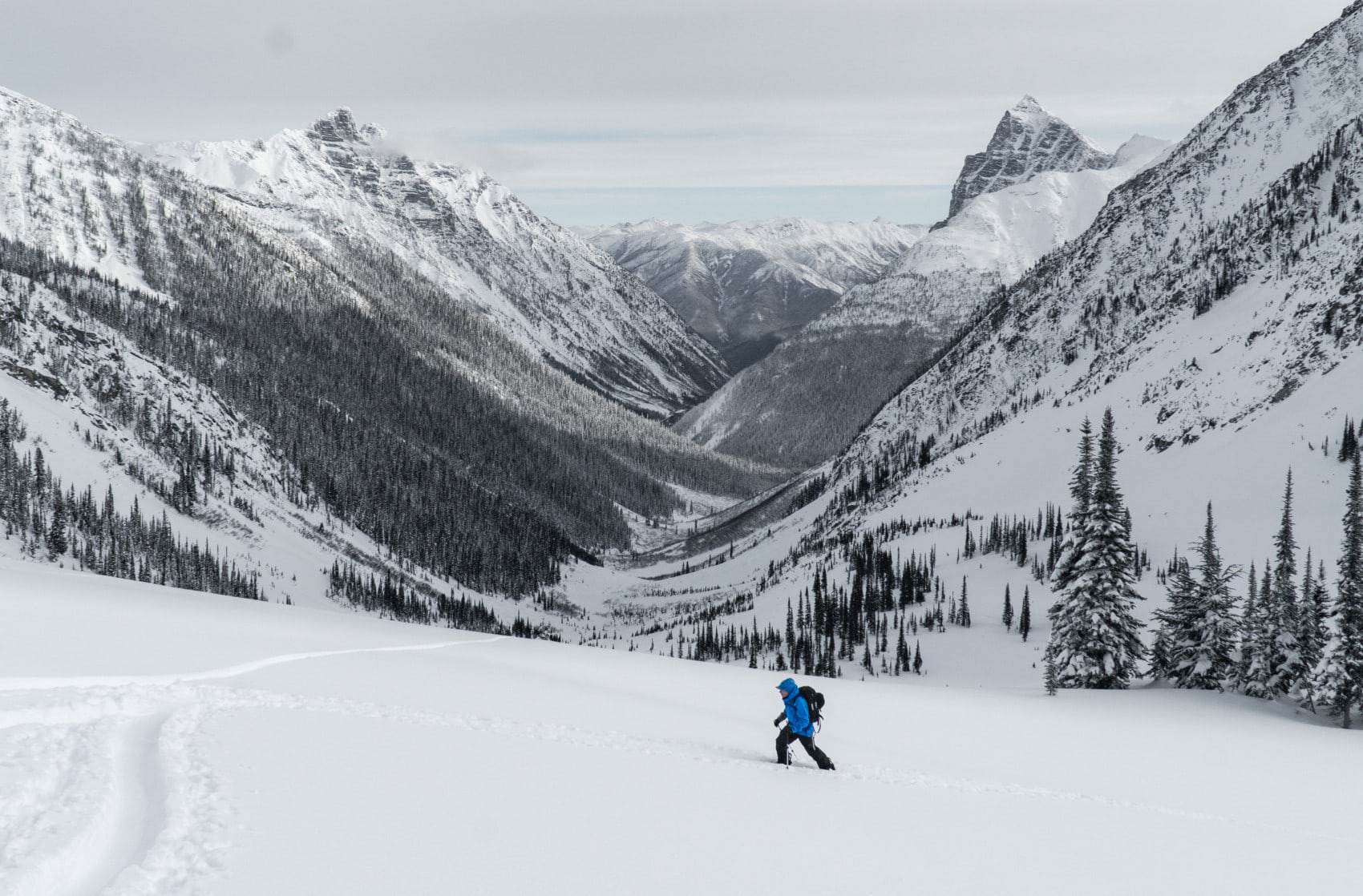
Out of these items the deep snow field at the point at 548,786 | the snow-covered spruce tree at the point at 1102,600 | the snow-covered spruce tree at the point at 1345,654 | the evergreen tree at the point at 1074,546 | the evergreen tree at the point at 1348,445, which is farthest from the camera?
the evergreen tree at the point at 1348,445

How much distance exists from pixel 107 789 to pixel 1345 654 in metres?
50.2

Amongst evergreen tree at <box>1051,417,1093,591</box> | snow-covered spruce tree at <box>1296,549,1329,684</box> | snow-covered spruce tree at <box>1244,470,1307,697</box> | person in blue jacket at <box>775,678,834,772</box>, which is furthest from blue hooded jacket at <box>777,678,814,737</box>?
snow-covered spruce tree at <box>1296,549,1329,684</box>

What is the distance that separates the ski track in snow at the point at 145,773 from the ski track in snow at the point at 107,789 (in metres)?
0.02

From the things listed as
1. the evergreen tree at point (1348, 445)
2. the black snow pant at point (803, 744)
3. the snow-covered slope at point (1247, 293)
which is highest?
the snow-covered slope at point (1247, 293)

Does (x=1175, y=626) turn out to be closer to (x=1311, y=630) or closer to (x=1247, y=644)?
(x=1247, y=644)

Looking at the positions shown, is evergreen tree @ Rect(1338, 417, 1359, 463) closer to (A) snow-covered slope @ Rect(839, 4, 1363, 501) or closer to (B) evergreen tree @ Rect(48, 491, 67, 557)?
(A) snow-covered slope @ Rect(839, 4, 1363, 501)

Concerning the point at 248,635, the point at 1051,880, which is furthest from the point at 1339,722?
the point at 248,635

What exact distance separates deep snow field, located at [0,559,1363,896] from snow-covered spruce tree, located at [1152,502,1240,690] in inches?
556

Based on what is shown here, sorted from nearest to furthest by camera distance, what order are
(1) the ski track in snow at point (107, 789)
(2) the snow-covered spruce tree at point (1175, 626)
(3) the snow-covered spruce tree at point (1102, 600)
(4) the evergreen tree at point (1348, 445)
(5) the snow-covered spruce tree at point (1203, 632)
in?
(1) the ski track in snow at point (107, 789), (5) the snow-covered spruce tree at point (1203, 632), (2) the snow-covered spruce tree at point (1175, 626), (3) the snow-covered spruce tree at point (1102, 600), (4) the evergreen tree at point (1348, 445)

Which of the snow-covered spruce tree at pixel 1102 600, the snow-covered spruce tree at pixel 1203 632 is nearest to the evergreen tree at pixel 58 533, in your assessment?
the snow-covered spruce tree at pixel 1102 600

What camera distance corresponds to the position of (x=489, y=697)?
26078 millimetres

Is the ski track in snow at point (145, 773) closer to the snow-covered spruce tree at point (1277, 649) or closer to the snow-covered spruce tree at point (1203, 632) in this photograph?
the snow-covered spruce tree at point (1277, 649)

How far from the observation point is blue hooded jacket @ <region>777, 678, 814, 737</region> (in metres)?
22.0

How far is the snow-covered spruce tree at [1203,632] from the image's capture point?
4938 centimetres
